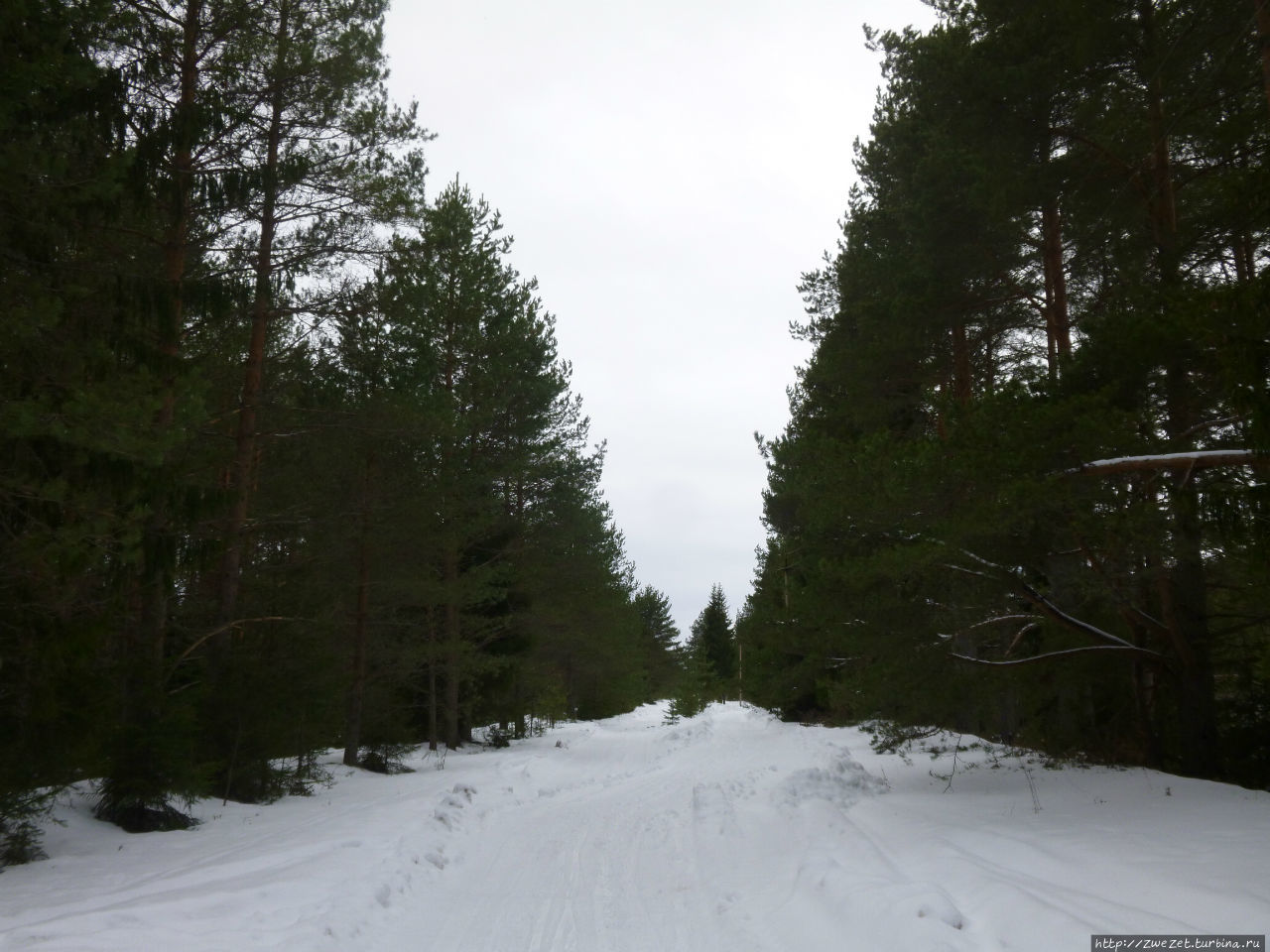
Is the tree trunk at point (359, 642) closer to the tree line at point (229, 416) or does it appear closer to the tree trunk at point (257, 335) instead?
the tree line at point (229, 416)

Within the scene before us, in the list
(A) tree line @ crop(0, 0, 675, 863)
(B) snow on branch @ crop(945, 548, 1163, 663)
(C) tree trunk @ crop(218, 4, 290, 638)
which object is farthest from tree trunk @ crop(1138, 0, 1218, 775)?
(C) tree trunk @ crop(218, 4, 290, 638)

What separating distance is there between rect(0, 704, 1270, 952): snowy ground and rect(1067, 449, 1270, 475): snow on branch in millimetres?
3097

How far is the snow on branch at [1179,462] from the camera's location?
6721 millimetres

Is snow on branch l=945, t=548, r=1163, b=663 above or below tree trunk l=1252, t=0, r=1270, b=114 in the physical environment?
below

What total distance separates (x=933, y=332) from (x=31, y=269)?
1114cm

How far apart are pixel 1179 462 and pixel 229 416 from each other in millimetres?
12698

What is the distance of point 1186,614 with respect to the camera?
946 centimetres

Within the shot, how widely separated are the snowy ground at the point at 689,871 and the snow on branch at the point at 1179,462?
3097 mm

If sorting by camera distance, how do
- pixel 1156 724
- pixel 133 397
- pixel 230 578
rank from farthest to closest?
pixel 230 578, pixel 1156 724, pixel 133 397

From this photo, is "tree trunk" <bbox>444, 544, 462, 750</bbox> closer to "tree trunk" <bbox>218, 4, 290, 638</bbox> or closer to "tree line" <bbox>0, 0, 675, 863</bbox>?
"tree line" <bbox>0, 0, 675, 863</bbox>

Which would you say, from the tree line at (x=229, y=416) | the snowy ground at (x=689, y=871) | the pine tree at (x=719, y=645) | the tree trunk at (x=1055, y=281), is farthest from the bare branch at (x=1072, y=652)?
the pine tree at (x=719, y=645)

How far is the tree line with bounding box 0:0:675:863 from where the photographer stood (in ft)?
23.0

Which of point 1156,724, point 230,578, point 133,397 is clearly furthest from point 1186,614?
point 230,578

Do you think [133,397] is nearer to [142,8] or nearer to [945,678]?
[142,8]
